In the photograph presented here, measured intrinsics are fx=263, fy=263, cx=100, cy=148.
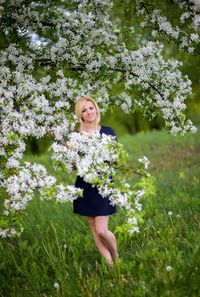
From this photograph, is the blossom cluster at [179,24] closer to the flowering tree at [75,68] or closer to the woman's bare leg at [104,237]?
the flowering tree at [75,68]

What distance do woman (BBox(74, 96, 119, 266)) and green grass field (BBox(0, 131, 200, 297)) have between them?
0.22m

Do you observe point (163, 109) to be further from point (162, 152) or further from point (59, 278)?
point (162, 152)

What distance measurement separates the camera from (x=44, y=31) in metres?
4.59

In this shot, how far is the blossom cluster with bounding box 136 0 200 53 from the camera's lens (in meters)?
3.86

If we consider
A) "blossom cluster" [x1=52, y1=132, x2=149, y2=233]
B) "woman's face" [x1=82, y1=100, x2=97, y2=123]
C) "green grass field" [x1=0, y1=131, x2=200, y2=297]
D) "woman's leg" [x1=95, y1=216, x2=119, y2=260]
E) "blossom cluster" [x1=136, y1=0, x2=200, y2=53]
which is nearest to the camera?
"blossom cluster" [x1=52, y1=132, x2=149, y2=233]

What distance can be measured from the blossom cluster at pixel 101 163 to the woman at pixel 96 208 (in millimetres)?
531

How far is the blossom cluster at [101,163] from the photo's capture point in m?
2.92

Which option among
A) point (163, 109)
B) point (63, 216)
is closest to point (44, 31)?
point (163, 109)

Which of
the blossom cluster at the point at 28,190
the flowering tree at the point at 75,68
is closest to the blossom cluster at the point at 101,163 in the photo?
the blossom cluster at the point at 28,190

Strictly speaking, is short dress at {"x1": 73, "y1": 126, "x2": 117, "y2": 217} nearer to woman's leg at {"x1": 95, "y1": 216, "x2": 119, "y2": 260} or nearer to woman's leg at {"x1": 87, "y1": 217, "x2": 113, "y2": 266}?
woman's leg at {"x1": 95, "y1": 216, "x2": 119, "y2": 260}

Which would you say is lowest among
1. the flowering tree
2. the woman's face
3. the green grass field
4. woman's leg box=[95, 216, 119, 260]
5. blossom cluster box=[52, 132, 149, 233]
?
the green grass field

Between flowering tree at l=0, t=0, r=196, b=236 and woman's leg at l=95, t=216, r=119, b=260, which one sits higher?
flowering tree at l=0, t=0, r=196, b=236

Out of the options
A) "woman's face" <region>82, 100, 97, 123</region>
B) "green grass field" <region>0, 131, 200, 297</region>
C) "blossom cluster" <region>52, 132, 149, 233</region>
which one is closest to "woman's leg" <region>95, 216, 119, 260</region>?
"green grass field" <region>0, 131, 200, 297</region>

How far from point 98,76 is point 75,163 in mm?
1888
